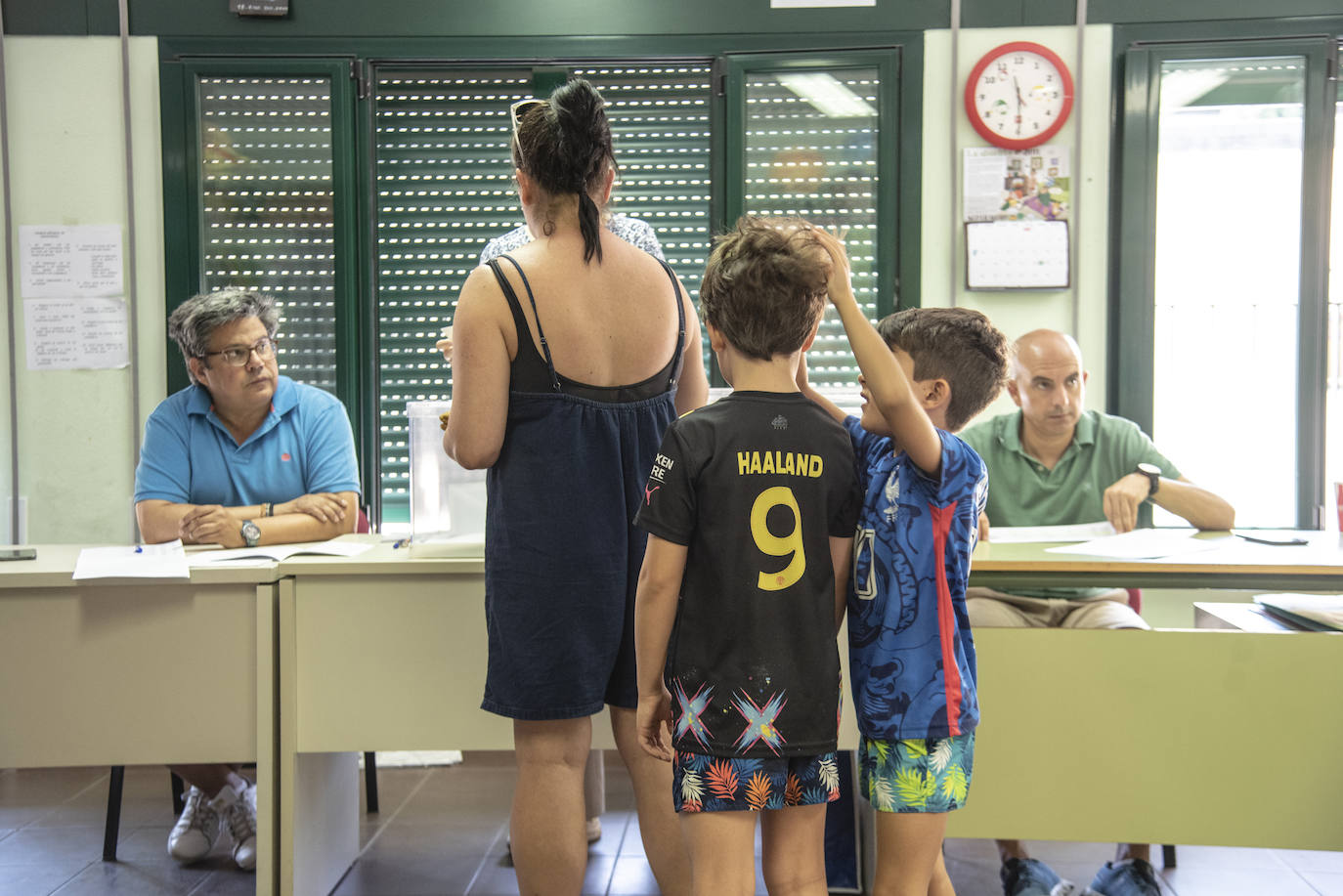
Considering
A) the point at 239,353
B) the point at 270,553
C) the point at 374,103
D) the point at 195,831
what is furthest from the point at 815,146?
the point at 195,831

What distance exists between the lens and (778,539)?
4.22 feet

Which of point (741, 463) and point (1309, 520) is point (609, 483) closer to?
point (741, 463)

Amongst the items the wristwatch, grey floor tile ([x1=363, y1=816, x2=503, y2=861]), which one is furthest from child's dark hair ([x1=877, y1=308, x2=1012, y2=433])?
grey floor tile ([x1=363, y1=816, x2=503, y2=861])

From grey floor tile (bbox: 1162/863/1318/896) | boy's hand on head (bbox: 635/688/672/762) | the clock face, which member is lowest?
grey floor tile (bbox: 1162/863/1318/896)

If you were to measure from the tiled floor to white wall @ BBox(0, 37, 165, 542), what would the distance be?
0.93 m

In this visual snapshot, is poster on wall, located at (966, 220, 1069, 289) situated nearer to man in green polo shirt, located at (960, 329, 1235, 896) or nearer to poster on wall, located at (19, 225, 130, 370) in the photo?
man in green polo shirt, located at (960, 329, 1235, 896)

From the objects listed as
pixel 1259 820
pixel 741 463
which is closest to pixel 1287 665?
pixel 1259 820

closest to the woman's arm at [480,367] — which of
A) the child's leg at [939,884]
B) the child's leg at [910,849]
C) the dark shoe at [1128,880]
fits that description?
the child's leg at [910,849]

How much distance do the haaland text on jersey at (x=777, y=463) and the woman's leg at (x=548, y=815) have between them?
1.74 feet

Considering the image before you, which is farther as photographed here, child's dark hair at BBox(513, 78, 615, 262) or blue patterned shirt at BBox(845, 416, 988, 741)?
child's dark hair at BBox(513, 78, 615, 262)

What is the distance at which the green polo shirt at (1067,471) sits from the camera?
2451 mm

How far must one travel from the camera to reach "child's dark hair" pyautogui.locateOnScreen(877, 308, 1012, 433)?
1475 mm

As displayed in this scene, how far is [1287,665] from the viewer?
185 cm

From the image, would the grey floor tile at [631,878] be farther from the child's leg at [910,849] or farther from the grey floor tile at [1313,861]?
the grey floor tile at [1313,861]
